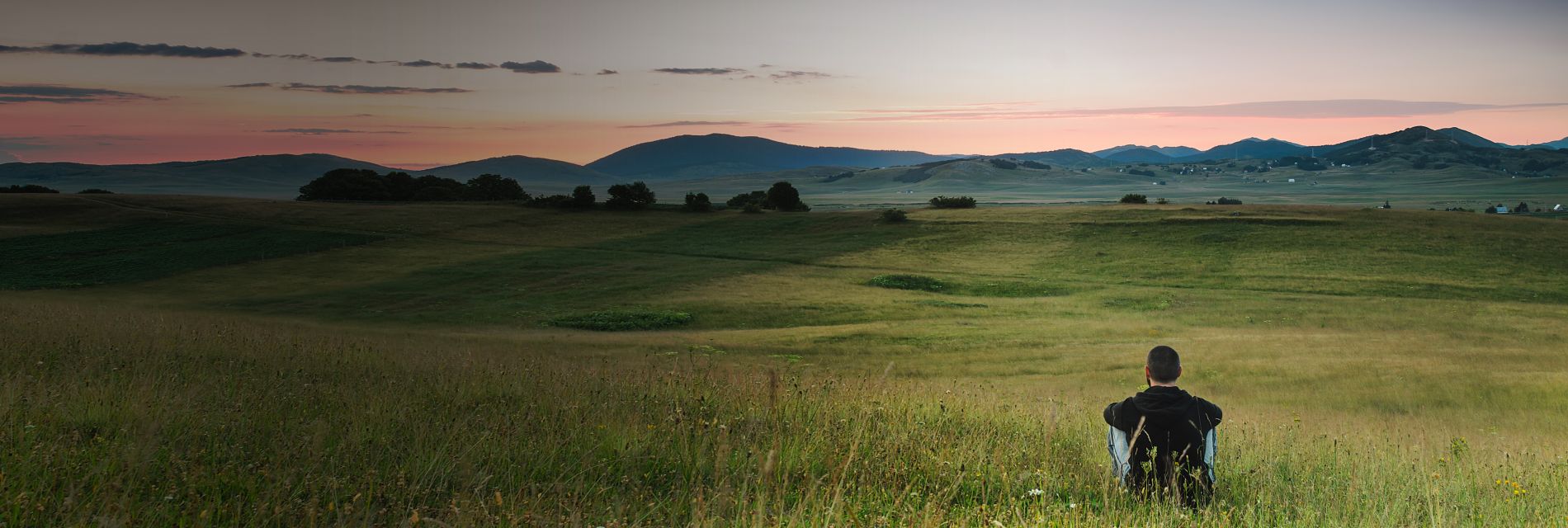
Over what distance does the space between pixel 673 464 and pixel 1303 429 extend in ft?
41.5

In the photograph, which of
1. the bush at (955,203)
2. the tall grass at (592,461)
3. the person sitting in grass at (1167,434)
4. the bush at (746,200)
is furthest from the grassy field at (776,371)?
the bush at (746,200)

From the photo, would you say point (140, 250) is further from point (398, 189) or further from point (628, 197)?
point (398, 189)

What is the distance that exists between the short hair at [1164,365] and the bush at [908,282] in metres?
43.7

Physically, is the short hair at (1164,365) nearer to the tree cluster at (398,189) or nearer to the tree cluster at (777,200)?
the tree cluster at (777,200)

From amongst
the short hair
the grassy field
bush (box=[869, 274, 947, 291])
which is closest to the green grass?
the grassy field

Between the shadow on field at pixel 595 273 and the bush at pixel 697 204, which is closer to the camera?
the shadow on field at pixel 595 273

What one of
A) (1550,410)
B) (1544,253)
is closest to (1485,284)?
(1544,253)

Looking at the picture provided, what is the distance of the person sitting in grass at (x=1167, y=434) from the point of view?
256 inches

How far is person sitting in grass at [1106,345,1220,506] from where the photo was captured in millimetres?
6492

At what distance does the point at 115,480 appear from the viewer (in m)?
4.38

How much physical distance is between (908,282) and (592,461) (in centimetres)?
4636

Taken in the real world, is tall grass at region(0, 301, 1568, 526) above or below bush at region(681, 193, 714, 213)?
above

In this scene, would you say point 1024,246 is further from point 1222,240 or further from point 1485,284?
point 1485,284

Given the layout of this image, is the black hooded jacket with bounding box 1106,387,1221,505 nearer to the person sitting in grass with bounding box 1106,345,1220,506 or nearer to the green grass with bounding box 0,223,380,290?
the person sitting in grass with bounding box 1106,345,1220,506
